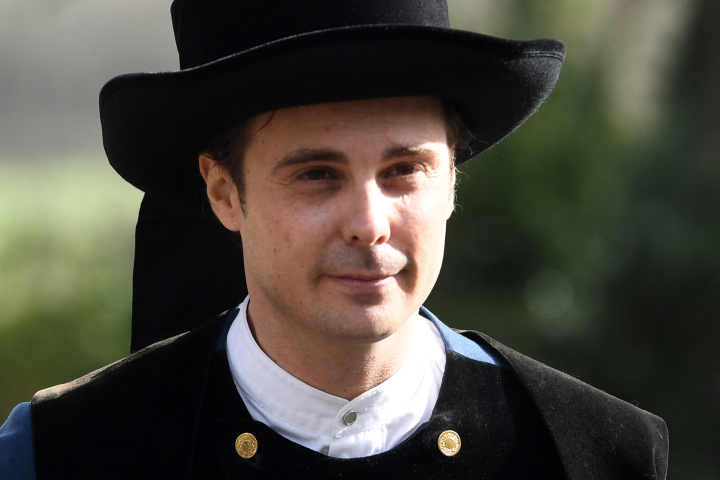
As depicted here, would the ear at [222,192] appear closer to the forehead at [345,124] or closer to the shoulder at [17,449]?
the forehead at [345,124]

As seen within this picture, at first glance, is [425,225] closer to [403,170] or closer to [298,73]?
[403,170]

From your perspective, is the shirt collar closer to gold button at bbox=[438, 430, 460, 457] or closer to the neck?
the neck

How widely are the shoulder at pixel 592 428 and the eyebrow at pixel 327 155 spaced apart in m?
0.83

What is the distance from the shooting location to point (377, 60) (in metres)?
2.11

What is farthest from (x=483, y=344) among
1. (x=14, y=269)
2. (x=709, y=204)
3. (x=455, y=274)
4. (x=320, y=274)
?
(x=14, y=269)

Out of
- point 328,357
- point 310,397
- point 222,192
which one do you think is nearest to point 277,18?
point 222,192

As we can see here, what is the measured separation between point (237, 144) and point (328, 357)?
2.37 ft

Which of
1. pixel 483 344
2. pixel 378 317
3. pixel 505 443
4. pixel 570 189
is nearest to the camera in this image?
pixel 378 317

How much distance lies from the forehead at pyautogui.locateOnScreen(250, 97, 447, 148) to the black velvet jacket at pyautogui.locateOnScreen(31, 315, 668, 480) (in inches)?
30.1

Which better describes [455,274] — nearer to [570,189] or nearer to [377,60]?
[570,189]

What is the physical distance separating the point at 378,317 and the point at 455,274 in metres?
3.85

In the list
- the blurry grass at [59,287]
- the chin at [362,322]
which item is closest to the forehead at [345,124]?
the chin at [362,322]

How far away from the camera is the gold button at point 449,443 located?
2.43 metres

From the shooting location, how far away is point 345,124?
225 cm
